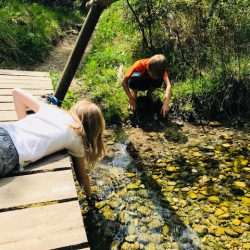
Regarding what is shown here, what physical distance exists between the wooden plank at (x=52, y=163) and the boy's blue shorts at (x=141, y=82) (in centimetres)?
255

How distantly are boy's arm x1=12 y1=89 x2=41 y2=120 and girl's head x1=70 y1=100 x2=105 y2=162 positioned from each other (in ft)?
1.78

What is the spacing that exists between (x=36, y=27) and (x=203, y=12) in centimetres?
390

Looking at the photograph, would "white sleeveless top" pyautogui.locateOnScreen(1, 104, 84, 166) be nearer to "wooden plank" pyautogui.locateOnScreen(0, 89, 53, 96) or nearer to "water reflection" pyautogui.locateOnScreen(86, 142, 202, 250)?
"water reflection" pyautogui.locateOnScreen(86, 142, 202, 250)

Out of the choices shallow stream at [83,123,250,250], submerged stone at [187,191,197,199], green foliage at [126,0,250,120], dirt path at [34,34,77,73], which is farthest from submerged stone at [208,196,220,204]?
dirt path at [34,34,77,73]

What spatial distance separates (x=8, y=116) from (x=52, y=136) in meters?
1.19

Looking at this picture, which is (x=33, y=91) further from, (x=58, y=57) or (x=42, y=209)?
(x=58, y=57)

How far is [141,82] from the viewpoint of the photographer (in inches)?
206

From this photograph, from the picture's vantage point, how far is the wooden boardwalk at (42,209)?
2010 millimetres

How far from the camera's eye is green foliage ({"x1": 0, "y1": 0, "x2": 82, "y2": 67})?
23.0ft

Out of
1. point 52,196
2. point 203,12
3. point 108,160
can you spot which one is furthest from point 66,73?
point 203,12

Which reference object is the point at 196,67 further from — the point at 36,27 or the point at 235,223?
the point at 36,27

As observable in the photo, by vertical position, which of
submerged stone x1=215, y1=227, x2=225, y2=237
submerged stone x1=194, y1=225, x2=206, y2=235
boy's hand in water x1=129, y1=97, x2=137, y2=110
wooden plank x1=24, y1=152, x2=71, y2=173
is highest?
wooden plank x1=24, y1=152, x2=71, y2=173

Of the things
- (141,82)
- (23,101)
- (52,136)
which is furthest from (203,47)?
(52,136)

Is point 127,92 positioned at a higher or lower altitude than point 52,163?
lower
